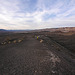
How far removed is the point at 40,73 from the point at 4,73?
2397 millimetres

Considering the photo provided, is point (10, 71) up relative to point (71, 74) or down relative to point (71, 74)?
up

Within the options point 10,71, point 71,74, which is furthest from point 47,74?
point 10,71

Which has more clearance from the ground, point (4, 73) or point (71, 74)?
point (4, 73)

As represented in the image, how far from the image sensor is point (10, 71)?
405 cm

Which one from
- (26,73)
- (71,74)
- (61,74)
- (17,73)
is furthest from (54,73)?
(17,73)

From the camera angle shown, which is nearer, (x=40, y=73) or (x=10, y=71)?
(x=40, y=73)

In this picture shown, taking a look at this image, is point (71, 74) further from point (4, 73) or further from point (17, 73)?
point (4, 73)

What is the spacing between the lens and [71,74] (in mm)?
3938

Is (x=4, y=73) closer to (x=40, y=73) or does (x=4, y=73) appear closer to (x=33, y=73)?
(x=33, y=73)

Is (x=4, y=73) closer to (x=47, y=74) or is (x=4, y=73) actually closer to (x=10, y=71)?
(x=10, y=71)

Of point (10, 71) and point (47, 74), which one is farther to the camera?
point (10, 71)

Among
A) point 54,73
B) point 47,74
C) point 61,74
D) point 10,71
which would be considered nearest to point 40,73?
point 47,74

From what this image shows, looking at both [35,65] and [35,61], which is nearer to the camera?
[35,65]

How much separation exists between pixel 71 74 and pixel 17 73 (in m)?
3.62
